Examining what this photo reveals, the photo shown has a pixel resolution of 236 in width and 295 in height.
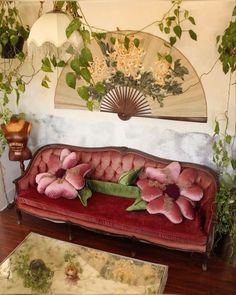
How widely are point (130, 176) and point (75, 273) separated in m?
1.14

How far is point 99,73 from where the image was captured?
308 cm

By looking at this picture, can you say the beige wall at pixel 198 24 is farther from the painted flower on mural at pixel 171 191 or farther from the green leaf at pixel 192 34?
the painted flower on mural at pixel 171 191

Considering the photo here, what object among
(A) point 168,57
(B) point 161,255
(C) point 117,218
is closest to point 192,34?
(A) point 168,57

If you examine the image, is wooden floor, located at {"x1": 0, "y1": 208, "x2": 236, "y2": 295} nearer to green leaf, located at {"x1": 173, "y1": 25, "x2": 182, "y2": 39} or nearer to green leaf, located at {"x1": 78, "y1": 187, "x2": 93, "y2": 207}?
green leaf, located at {"x1": 78, "y1": 187, "x2": 93, "y2": 207}

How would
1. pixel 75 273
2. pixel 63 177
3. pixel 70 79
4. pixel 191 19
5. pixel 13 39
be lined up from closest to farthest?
pixel 70 79, pixel 75 273, pixel 191 19, pixel 13 39, pixel 63 177

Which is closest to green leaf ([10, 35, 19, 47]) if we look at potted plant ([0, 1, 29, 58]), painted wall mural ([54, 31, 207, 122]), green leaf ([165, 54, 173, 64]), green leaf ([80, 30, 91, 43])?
potted plant ([0, 1, 29, 58])

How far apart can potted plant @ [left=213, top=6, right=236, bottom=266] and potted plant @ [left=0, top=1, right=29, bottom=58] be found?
6.32 feet

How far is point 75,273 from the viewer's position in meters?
2.11

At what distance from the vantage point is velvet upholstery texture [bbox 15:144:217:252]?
2.54 metres

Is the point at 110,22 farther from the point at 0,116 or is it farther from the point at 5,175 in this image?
the point at 5,175

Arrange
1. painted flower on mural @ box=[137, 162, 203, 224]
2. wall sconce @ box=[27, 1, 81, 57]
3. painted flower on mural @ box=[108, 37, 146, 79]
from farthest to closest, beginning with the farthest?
painted flower on mural @ box=[108, 37, 146, 79], painted flower on mural @ box=[137, 162, 203, 224], wall sconce @ box=[27, 1, 81, 57]

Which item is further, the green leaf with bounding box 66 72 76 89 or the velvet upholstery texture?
the velvet upholstery texture

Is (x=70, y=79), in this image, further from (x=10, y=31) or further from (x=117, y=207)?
(x=10, y=31)

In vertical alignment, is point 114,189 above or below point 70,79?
below
